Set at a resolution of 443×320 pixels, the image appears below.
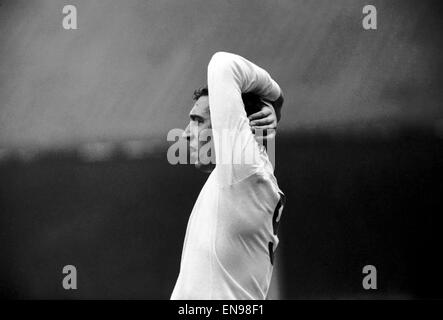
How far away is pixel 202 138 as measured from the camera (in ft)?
3.06

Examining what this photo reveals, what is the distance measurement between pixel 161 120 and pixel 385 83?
1020 mm

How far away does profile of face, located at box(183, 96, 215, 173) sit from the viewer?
93cm

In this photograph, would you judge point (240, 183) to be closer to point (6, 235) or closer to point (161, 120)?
point (161, 120)

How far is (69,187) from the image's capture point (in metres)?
2.79

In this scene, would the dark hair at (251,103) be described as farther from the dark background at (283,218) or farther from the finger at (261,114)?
the dark background at (283,218)

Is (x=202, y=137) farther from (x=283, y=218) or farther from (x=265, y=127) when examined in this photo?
(x=283, y=218)

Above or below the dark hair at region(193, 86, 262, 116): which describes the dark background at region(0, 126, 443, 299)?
below

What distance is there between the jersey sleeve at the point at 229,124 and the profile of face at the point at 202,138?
126 mm

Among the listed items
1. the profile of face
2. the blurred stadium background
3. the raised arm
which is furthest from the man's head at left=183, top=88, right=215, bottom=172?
the blurred stadium background

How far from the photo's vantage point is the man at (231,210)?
0.79 meters

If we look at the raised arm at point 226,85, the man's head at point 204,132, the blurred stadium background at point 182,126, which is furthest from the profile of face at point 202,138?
the blurred stadium background at point 182,126

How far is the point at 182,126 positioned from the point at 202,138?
1909 mm

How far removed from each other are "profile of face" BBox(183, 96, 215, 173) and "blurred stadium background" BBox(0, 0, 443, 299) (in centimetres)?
183

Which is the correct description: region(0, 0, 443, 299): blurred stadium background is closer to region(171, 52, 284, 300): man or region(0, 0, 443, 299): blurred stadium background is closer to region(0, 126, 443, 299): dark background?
region(0, 126, 443, 299): dark background
